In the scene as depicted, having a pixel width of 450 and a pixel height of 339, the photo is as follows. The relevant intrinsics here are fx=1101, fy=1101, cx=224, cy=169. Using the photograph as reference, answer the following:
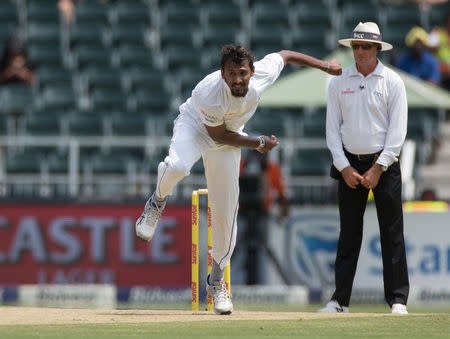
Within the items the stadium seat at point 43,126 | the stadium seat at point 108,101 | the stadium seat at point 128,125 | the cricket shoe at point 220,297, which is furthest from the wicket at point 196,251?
the stadium seat at point 108,101

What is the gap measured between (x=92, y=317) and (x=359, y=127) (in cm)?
218

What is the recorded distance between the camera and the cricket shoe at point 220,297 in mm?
7074

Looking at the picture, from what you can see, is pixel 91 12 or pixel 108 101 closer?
pixel 108 101

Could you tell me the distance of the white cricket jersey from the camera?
6.67 meters

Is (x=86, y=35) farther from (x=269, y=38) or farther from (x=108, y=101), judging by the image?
(x=269, y=38)

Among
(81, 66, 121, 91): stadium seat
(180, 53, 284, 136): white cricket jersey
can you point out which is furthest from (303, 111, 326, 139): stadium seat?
(180, 53, 284, 136): white cricket jersey

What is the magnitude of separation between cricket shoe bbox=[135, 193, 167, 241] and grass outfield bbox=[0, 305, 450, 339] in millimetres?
519

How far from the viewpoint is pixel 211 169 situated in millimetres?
6945

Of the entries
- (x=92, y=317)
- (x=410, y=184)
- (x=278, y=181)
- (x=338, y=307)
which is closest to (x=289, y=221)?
(x=278, y=181)

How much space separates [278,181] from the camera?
38.6 feet

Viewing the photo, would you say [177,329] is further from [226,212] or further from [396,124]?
[396,124]

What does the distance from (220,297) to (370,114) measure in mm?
1589

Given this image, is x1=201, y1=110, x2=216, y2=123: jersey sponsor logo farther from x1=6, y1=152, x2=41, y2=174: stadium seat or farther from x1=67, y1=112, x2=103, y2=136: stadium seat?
x1=67, y1=112, x2=103, y2=136: stadium seat

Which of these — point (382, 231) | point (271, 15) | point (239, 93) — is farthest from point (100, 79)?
point (239, 93)
